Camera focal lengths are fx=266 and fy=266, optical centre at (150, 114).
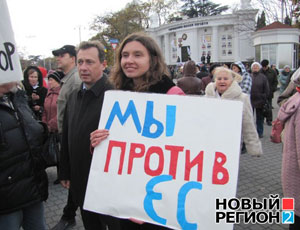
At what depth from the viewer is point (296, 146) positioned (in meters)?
2.21

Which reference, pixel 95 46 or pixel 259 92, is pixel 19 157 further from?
pixel 259 92

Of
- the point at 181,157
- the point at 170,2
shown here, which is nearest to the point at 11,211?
the point at 181,157

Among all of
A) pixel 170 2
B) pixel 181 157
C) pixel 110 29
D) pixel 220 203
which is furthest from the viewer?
pixel 170 2

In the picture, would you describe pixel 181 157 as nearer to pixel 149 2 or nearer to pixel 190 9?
pixel 149 2

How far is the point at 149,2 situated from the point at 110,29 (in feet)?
46.6

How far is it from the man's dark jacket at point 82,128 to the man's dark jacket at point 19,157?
24cm

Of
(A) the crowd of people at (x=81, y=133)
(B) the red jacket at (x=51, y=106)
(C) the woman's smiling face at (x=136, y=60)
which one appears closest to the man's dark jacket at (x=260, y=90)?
(A) the crowd of people at (x=81, y=133)

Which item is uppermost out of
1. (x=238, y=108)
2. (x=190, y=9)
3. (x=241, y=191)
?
(x=190, y=9)

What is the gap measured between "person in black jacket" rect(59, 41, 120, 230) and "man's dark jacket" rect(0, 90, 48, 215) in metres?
0.25

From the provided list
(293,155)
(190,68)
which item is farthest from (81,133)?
(190,68)

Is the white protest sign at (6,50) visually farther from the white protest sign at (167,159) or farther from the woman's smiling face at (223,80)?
the woman's smiling face at (223,80)

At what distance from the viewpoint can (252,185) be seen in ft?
13.7

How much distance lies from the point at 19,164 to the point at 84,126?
1.76 ft

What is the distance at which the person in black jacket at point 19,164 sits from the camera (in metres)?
1.86
